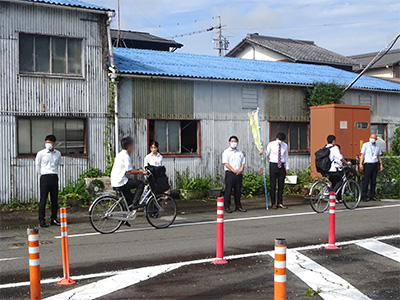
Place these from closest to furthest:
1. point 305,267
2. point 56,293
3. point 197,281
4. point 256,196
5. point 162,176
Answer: point 56,293 → point 197,281 → point 305,267 → point 162,176 → point 256,196

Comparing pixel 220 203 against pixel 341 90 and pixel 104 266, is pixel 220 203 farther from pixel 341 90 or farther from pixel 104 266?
pixel 341 90

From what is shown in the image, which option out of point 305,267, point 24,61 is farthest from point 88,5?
point 305,267

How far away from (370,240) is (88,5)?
33.7 ft

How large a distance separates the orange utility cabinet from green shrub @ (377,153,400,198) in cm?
117

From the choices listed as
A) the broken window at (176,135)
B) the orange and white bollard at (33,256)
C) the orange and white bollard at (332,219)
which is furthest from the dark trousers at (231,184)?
the orange and white bollard at (33,256)

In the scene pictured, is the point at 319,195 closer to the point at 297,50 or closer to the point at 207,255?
the point at 207,255

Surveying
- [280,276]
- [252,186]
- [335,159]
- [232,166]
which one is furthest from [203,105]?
[280,276]

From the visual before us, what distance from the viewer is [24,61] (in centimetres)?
1476

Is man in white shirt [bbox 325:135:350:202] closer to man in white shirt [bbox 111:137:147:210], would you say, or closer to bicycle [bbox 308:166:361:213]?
bicycle [bbox 308:166:361:213]

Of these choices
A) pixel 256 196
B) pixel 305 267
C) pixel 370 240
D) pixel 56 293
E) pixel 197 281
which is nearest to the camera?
pixel 56 293

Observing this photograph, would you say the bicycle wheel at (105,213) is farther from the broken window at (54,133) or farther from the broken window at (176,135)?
the broken window at (176,135)

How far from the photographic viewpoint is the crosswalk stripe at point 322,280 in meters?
6.22

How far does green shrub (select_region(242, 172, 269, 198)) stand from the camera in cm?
1756

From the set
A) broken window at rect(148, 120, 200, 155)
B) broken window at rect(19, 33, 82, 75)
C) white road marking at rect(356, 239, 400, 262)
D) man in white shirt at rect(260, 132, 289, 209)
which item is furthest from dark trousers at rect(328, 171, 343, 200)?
broken window at rect(19, 33, 82, 75)
